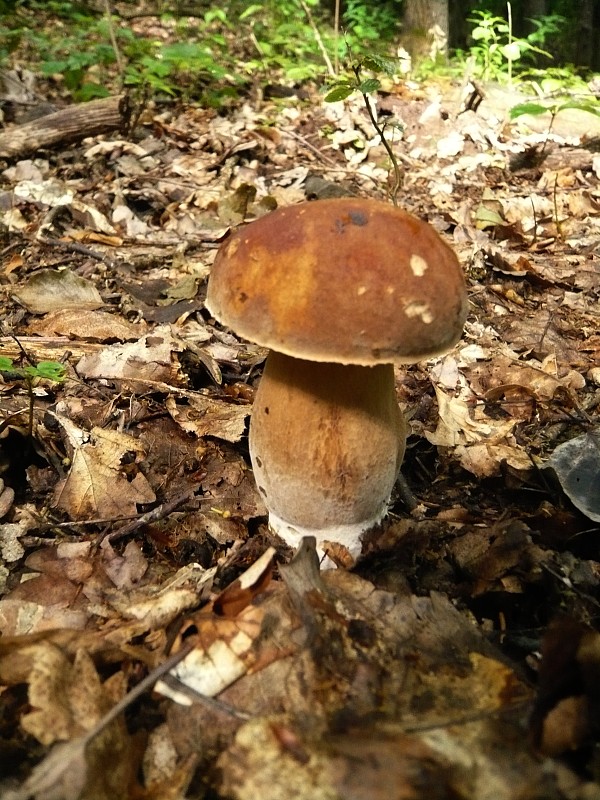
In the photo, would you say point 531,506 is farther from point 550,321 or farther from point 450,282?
point 550,321

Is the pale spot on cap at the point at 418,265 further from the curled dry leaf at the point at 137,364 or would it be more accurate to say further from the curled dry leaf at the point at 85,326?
the curled dry leaf at the point at 85,326

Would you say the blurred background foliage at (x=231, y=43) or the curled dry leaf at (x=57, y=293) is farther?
the blurred background foliage at (x=231, y=43)

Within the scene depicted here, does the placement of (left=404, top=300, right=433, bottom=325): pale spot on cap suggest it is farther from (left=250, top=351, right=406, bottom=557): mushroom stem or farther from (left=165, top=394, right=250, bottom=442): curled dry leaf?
(left=165, top=394, right=250, bottom=442): curled dry leaf

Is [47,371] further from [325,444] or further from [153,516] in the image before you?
[325,444]

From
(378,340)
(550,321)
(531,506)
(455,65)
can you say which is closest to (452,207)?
(550,321)

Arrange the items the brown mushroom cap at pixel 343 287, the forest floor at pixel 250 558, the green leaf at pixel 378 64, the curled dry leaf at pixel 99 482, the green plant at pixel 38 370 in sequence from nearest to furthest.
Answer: the forest floor at pixel 250 558 < the brown mushroom cap at pixel 343 287 < the curled dry leaf at pixel 99 482 < the green plant at pixel 38 370 < the green leaf at pixel 378 64

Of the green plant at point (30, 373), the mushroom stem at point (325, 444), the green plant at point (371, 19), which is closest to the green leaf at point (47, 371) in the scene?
the green plant at point (30, 373)

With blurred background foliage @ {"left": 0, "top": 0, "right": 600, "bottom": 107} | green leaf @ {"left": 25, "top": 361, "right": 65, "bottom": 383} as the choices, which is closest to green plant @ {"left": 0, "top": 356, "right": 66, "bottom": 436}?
green leaf @ {"left": 25, "top": 361, "right": 65, "bottom": 383}

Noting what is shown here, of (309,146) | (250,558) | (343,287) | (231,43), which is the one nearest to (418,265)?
(343,287)

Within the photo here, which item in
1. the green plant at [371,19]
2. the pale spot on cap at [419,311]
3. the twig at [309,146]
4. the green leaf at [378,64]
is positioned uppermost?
the green leaf at [378,64]
